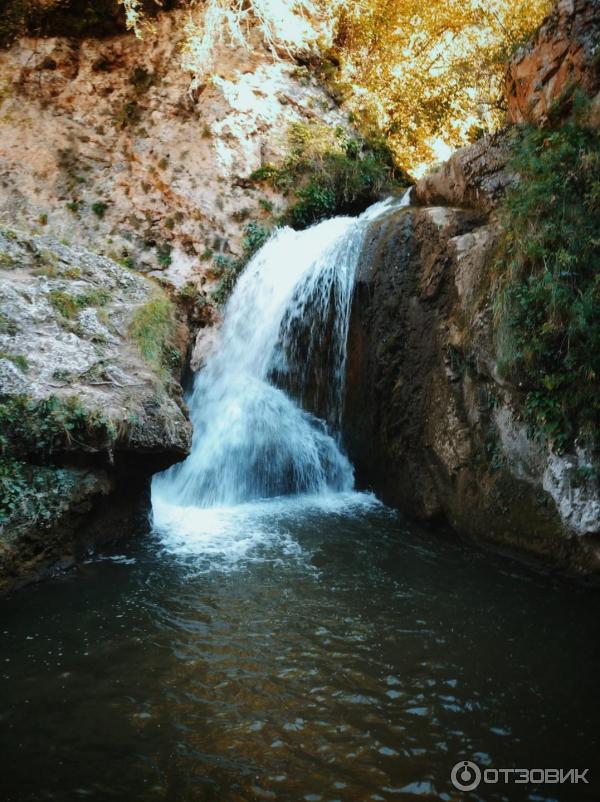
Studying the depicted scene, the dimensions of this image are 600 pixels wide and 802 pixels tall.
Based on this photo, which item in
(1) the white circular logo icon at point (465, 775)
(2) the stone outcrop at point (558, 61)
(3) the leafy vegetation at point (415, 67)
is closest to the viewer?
(1) the white circular logo icon at point (465, 775)

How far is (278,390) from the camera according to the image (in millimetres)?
9695

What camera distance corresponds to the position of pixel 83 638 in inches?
172

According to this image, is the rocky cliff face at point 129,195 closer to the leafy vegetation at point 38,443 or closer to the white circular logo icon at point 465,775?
the leafy vegetation at point 38,443

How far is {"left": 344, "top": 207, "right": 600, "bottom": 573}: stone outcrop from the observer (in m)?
5.71

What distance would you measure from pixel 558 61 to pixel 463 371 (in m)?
3.99

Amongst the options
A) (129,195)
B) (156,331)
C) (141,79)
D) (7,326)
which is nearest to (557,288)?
(156,331)

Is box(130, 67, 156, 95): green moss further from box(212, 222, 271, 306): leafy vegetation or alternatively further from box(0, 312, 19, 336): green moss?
box(0, 312, 19, 336): green moss

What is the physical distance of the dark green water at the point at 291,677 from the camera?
122 inches

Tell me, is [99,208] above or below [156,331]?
above

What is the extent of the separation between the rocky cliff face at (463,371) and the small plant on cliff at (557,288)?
0.89 feet

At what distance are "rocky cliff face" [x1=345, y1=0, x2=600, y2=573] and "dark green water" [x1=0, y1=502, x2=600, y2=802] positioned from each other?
2.32 feet

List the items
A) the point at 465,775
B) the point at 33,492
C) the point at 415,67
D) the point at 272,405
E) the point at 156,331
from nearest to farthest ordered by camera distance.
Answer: the point at 465,775 → the point at 33,492 → the point at 156,331 → the point at 272,405 → the point at 415,67

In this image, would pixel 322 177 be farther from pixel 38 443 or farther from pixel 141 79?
pixel 38 443

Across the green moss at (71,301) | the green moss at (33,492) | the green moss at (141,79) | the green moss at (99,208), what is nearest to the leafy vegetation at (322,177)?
the green moss at (99,208)
